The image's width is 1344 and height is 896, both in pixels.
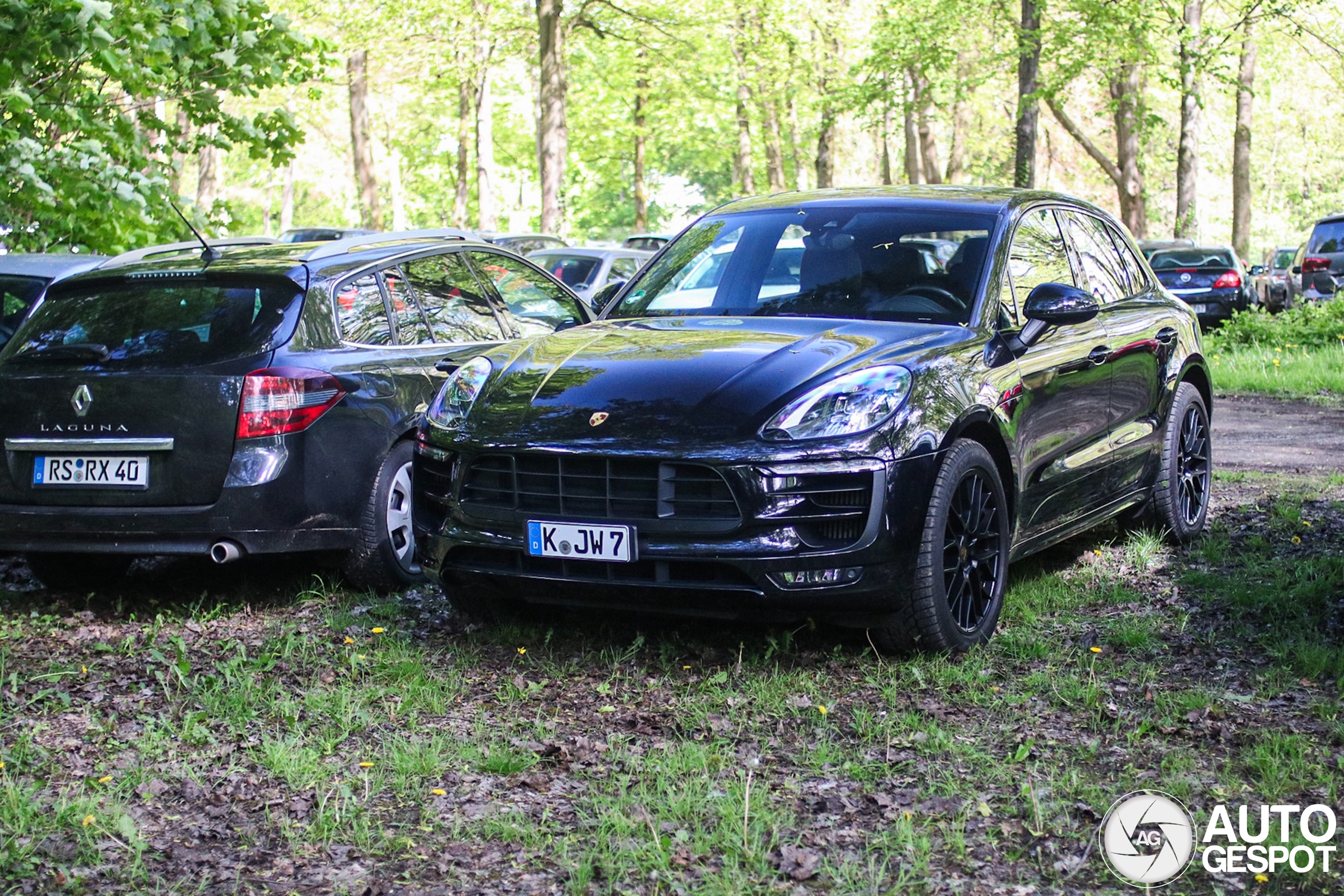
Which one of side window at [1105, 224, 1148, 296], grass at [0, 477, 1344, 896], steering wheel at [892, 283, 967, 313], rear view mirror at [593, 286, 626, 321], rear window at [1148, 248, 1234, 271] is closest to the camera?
grass at [0, 477, 1344, 896]

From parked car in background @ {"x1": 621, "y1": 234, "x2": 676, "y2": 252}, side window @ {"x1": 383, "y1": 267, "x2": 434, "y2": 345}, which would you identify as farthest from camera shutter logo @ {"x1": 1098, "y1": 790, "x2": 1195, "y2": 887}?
parked car in background @ {"x1": 621, "y1": 234, "x2": 676, "y2": 252}

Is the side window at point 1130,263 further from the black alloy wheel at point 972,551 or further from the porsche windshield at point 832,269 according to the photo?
the black alloy wheel at point 972,551

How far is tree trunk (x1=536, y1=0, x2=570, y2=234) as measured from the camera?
27.0 meters

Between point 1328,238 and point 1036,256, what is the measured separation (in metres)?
18.8

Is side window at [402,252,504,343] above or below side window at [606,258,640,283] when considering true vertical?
above

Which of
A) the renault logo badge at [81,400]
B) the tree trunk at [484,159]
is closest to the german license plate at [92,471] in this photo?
the renault logo badge at [81,400]

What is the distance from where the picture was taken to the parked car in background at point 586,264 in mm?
19328

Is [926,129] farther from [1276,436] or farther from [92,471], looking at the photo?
[92,471]

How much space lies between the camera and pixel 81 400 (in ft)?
20.1

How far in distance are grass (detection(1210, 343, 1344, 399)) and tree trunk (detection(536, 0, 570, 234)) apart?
13551mm

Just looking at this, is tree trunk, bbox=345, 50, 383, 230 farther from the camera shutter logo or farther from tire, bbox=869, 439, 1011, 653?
the camera shutter logo

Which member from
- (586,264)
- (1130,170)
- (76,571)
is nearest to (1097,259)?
(76,571)

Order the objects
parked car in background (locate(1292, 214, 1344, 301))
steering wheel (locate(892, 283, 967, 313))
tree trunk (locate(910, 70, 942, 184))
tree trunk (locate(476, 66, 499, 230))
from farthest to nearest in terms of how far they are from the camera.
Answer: tree trunk (locate(476, 66, 499, 230)), tree trunk (locate(910, 70, 942, 184)), parked car in background (locate(1292, 214, 1344, 301)), steering wheel (locate(892, 283, 967, 313))

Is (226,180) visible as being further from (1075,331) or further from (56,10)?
(1075,331)
